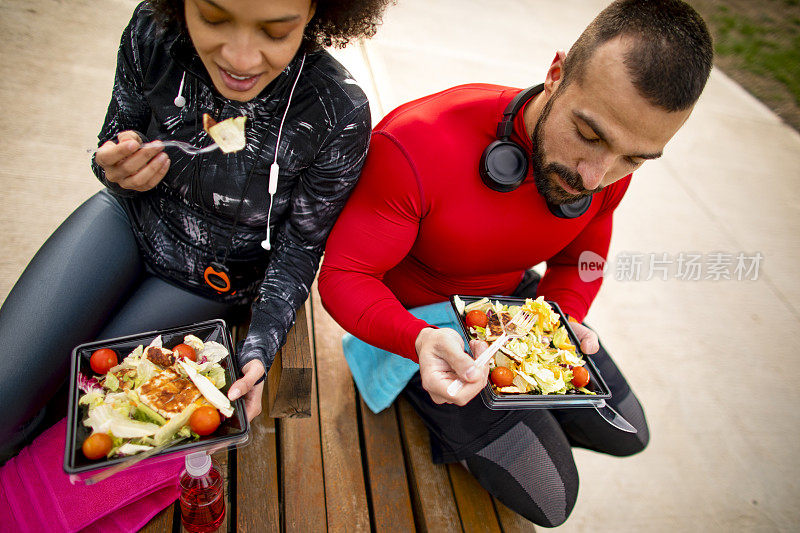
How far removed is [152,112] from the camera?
148 centimetres

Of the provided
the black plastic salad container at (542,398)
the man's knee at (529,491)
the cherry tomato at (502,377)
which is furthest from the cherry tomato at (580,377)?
the man's knee at (529,491)

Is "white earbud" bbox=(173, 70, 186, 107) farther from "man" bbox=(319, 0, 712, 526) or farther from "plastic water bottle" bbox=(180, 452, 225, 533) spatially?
"plastic water bottle" bbox=(180, 452, 225, 533)

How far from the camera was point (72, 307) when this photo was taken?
4.61ft

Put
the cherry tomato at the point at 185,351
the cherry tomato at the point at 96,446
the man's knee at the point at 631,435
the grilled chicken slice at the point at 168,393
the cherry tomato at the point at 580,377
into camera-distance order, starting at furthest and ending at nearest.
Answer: the man's knee at the point at 631,435 < the cherry tomato at the point at 580,377 < the cherry tomato at the point at 185,351 < the grilled chicken slice at the point at 168,393 < the cherry tomato at the point at 96,446

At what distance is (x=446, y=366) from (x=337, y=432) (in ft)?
1.85

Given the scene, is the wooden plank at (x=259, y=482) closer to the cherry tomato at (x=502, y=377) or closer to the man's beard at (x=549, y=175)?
the cherry tomato at (x=502, y=377)

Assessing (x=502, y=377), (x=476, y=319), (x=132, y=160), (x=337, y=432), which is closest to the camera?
(x=132, y=160)

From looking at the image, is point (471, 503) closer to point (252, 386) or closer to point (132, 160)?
point (252, 386)

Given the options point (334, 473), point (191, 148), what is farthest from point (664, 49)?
point (334, 473)

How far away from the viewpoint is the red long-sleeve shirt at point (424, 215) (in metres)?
1.48

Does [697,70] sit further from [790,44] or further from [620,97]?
[790,44]

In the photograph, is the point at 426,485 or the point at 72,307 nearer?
the point at 72,307

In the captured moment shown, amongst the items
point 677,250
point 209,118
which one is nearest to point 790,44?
point 677,250

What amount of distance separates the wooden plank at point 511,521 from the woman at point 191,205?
0.84m
